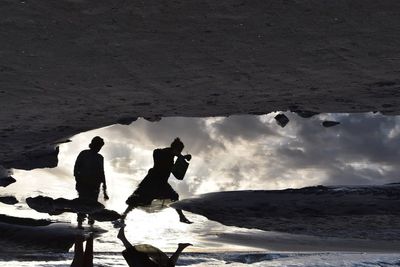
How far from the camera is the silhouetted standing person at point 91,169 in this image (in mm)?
6445

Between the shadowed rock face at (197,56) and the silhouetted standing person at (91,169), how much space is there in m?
0.55

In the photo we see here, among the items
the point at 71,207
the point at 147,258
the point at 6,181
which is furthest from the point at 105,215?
the point at 6,181

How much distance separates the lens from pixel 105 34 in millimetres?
3570

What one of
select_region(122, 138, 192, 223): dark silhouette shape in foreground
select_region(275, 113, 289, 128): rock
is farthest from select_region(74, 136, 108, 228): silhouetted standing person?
select_region(275, 113, 289, 128): rock

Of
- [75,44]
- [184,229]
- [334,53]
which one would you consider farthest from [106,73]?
[184,229]

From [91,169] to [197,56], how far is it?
299 centimetres

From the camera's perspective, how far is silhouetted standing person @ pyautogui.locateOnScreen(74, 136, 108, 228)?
645 centimetres

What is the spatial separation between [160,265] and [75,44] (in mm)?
2591

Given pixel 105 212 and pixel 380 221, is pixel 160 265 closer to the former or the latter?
pixel 105 212

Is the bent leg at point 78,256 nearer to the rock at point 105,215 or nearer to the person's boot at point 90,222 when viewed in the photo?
the rock at point 105,215

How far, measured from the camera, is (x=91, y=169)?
21.2 ft

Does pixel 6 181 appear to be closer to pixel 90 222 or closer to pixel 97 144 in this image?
pixel 90 222

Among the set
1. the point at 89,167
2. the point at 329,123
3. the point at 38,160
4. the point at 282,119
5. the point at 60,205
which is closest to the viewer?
the point at 89,167

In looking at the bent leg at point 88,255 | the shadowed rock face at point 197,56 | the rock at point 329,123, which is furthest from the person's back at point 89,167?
the rock at point 329,123
